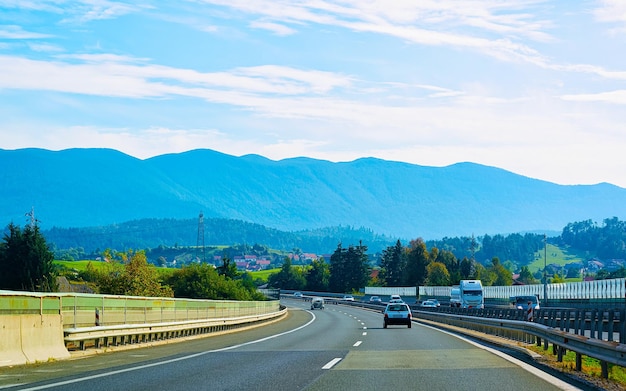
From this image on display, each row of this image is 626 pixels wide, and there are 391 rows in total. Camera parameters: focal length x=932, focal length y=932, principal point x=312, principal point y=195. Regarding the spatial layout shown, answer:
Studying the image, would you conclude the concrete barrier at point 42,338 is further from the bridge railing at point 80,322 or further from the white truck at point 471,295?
the white truck at point 471,295

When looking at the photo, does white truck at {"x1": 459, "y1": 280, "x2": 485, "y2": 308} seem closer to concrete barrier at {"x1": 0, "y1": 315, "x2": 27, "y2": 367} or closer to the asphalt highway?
the asphalt highway

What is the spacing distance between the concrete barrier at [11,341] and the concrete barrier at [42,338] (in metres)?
0.18

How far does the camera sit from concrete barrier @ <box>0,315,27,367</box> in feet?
62.5

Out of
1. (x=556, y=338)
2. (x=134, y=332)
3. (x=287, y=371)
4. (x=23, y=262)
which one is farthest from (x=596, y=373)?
(x=23, y=262)

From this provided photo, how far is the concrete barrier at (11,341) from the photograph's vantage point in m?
19.1

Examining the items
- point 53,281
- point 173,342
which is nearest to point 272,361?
point 173,342

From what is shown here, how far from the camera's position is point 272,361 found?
21344mm

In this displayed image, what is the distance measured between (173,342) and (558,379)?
18.5 meters

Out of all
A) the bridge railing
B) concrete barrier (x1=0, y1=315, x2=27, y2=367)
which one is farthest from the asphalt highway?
the bridge railing

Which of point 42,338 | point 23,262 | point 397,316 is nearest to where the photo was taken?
point 42,338

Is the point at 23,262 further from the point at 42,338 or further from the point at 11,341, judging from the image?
the point at 11,341

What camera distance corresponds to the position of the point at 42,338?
69.8 ft

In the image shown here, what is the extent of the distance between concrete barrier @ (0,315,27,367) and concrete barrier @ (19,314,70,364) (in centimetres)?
18

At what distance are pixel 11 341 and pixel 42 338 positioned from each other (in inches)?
66.0
